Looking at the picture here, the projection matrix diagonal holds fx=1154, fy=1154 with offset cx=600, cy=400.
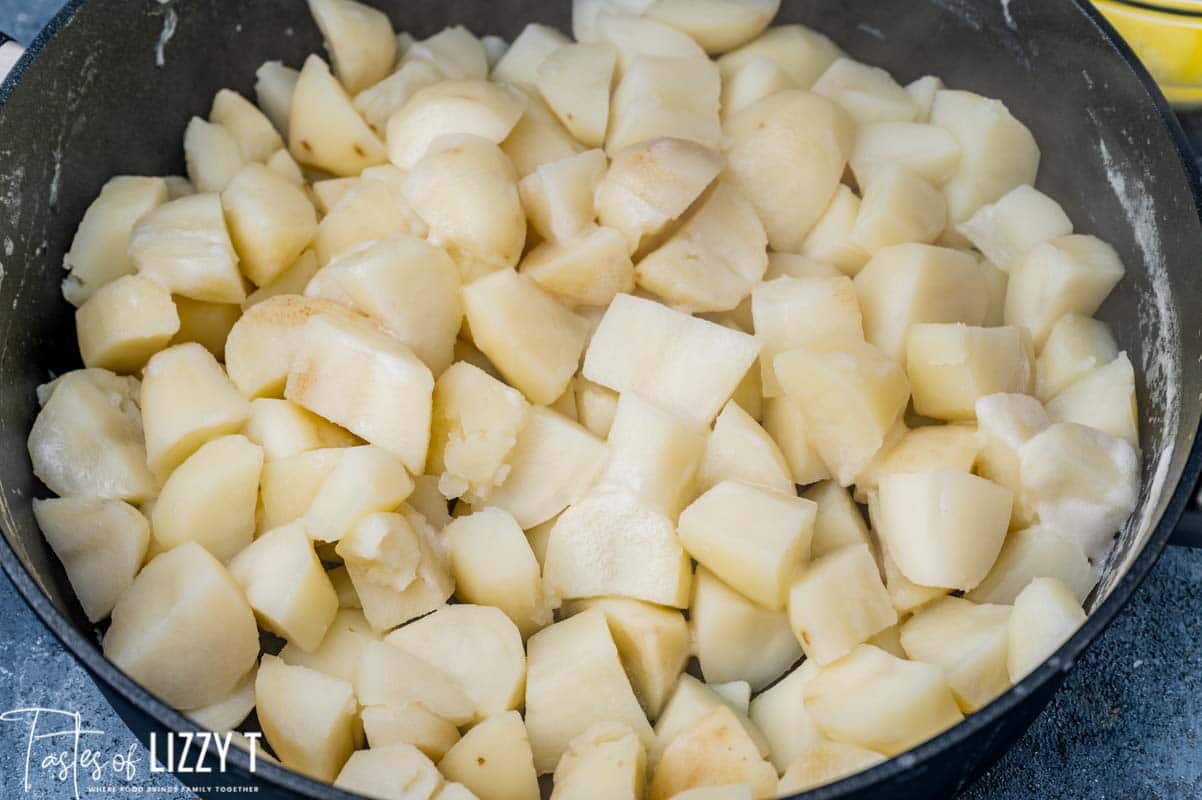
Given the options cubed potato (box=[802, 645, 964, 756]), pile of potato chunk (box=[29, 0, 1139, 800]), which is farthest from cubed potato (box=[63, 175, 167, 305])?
cubed potato (box=[802, 645, 964, 756])

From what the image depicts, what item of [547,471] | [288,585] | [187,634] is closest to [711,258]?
[547,471]

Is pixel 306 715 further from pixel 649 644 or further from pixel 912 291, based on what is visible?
pixel 912 291

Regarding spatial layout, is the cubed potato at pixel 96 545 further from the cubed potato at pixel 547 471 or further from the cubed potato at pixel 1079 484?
the cubed potato at pixel 1079 484

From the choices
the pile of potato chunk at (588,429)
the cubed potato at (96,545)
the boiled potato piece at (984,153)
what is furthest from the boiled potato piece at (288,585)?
the boiled potato piece at (984,153)

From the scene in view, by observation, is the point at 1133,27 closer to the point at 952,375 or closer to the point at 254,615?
the point at 952,375

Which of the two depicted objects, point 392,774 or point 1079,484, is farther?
point 1079,484
